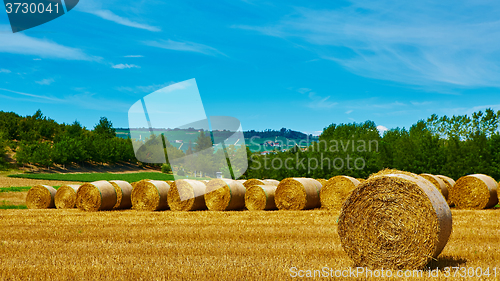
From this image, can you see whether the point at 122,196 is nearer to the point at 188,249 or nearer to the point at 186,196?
the point at 186,196

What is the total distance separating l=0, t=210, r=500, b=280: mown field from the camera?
257 inches

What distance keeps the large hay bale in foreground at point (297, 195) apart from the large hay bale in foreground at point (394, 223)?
10866 mm

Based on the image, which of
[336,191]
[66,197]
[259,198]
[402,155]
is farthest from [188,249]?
[402,155]

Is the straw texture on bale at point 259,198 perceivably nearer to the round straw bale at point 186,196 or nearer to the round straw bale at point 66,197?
the round straw bale at point 186,196

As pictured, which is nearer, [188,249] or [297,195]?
[188,249]

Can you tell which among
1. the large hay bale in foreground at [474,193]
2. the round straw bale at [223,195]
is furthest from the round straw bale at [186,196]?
the large hay bale in foreground at [474,193]

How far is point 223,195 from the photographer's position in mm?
18234

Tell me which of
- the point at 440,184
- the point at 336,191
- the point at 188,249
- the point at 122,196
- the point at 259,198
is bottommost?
the point at 188,249

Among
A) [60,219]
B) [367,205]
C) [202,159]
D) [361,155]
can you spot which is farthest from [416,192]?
[202,159]

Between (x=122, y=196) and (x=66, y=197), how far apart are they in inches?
123

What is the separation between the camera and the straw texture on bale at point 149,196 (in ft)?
59.6

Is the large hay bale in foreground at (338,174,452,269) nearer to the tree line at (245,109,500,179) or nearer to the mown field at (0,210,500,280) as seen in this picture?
the mown field at (0,210,500,280)

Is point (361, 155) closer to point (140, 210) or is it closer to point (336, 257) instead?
point (140, 210)

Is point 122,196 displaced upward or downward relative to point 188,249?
upward
